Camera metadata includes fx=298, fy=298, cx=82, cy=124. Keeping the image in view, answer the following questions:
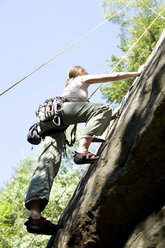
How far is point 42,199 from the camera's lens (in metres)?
3.86

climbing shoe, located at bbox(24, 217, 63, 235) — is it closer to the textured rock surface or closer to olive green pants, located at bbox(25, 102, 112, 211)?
olive green pants, located at bbox(25, 102, 112, 211)

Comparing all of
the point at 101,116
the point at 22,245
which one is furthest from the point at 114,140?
the point at 22,245

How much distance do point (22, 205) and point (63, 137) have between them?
16.1 m

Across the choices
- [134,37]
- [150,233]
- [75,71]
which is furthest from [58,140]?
[134,37]

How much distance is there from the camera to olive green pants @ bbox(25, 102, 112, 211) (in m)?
3.91

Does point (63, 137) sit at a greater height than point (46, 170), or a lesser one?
greater

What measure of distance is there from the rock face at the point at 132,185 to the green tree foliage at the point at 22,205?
12591mm

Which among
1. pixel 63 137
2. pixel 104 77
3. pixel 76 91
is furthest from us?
pixel 63 137

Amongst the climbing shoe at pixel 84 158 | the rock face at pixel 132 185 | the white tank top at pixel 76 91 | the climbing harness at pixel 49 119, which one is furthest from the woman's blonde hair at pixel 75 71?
the climbing shoe at pixel 84 158

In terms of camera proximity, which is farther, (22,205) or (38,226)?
(22,205)

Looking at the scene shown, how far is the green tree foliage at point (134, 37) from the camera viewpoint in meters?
17.4

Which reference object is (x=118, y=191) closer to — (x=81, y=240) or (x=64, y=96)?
(x=81, y=240)

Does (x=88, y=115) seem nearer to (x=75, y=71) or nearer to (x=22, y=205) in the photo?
(x=75, y=71)

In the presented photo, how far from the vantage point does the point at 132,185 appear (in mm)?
3584
